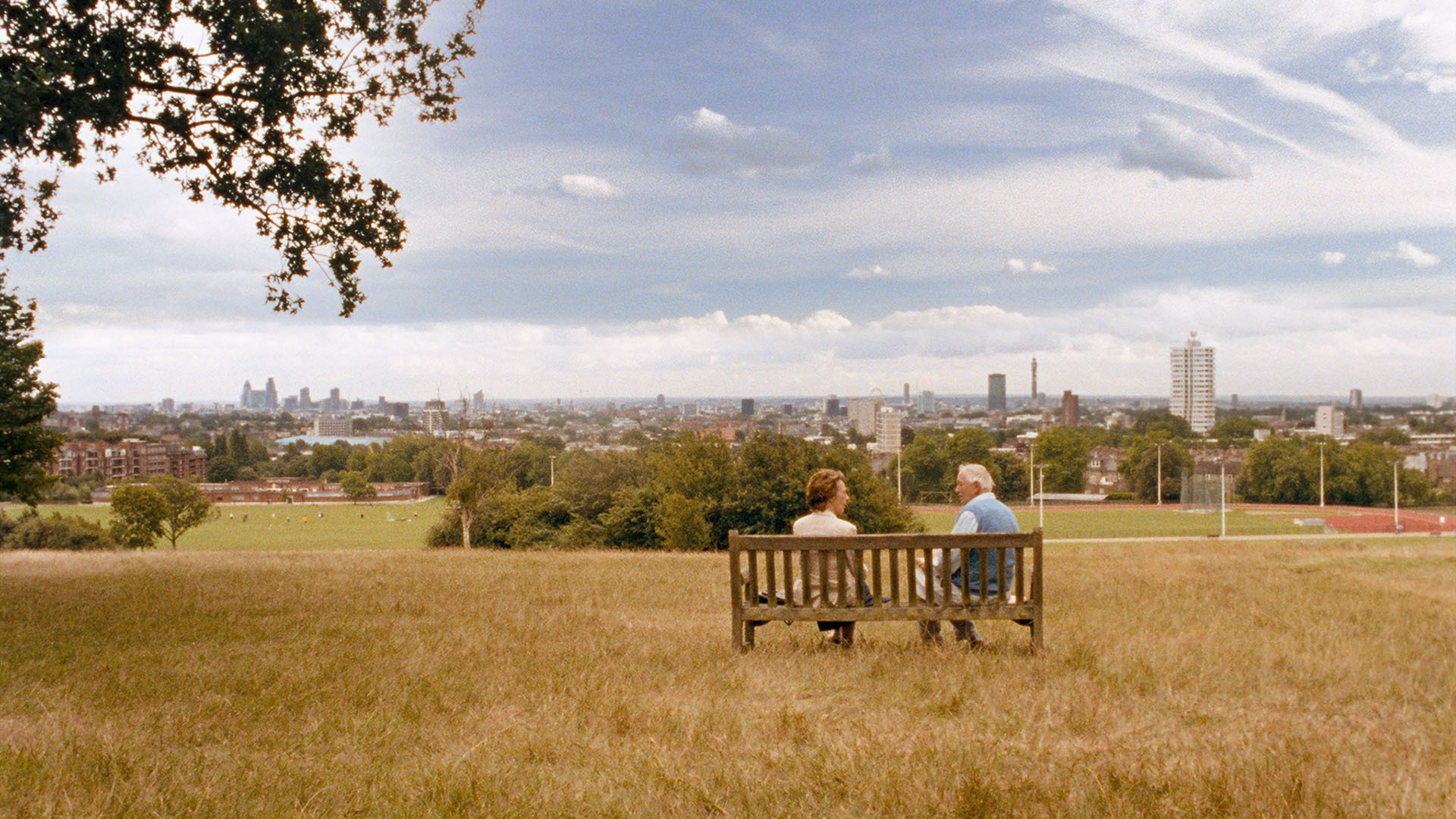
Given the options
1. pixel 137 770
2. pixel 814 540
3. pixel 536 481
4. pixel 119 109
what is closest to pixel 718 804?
pixel 137 770

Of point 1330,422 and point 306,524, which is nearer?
point 306,524

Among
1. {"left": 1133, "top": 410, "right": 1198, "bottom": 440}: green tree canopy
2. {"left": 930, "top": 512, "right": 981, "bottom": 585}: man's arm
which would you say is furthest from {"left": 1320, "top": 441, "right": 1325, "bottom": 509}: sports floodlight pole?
{"left": 930, "top": 512, "right": 981, "bottom": 585}: man's arm

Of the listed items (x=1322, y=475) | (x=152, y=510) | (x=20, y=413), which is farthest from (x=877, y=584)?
(x=1322, y=475)

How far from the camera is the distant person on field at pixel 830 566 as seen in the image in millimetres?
5984

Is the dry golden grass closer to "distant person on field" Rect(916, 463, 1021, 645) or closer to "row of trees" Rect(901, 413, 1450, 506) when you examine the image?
"distant person on field" Rect(916, 463, 1021, 645)

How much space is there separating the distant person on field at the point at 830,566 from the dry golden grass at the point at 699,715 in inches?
12.5

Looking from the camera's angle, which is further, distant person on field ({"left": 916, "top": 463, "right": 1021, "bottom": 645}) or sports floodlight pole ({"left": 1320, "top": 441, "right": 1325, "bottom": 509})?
sports floodlight pole ({"left": 1320, "top": 441, "right": 1325, "bottom": 509})

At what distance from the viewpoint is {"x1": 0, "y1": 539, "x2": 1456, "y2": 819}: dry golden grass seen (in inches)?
133

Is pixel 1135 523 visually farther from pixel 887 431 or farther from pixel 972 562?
pixel 972 562

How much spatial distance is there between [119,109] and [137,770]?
7.43 metres

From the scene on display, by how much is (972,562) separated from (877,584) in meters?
0.92

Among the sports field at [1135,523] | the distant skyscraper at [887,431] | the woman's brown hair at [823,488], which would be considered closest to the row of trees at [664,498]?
the sports field at [1135,523]

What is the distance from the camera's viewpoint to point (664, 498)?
45.9 m

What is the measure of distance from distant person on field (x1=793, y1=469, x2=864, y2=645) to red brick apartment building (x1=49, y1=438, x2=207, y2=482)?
105m
